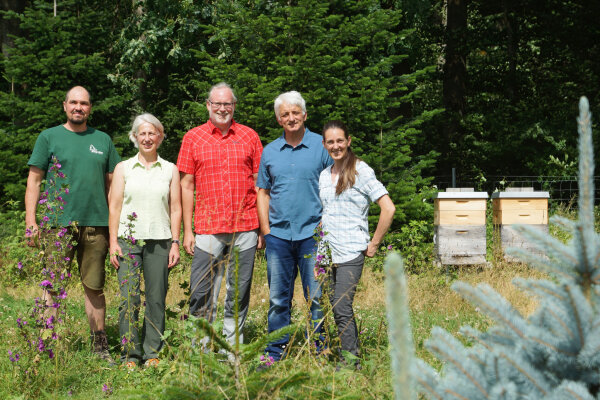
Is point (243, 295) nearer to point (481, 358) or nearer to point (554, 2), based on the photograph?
point (481, 358)

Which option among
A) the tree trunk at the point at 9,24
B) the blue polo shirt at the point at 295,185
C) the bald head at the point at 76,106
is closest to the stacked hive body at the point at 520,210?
the blue polo shirt at the point at 295,185

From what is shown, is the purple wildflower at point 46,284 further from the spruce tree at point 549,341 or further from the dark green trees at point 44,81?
the dark green trees at point 44,81

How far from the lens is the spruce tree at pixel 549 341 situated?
1.37 metres

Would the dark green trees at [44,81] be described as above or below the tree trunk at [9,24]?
below

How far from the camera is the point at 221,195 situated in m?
4.71

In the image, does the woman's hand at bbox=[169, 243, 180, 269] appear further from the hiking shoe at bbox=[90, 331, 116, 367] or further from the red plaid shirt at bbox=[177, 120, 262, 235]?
the hiking shoe at bbox=[90, 331, 116, 367]

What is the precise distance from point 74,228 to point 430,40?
14.1 metres

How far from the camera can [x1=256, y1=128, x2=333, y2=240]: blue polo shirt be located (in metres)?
4.56

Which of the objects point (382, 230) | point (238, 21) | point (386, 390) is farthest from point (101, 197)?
point (238, 21)

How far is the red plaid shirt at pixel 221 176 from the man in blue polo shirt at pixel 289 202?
0.16m

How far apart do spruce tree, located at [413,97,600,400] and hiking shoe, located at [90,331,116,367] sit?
3.93 meters

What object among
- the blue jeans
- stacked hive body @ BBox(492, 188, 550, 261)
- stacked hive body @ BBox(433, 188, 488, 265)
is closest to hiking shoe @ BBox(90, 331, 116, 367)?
the blue jeans

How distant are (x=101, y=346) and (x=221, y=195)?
170 centimetres

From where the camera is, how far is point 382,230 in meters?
4.32
